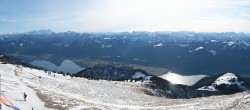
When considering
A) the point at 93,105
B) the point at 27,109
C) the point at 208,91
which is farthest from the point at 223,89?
the point at 27,109

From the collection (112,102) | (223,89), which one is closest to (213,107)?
(112,102)

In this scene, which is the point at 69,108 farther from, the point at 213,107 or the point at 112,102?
the point at 213,107

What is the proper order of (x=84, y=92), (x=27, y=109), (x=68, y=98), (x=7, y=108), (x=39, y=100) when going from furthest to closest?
(x=84, y=92) < (x=68, y=98) < (x=39, y=100) < (x=27, y=109) < (x=7, y=108)

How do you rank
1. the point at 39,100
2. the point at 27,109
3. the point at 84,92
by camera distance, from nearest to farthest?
the point at 27,109 < the point at 39,100 < the point at 84,92

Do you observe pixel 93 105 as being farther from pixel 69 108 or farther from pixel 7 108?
pixel 7 108

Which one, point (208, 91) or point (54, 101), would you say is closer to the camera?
point (54, 101)

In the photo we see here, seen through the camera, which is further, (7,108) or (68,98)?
(68,98)

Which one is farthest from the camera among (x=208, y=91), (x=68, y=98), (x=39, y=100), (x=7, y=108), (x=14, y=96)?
(x=208, y=91)

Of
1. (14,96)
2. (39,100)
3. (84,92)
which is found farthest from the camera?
(84,92)

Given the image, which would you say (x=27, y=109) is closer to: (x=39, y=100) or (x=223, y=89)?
(x=39, y=100)
